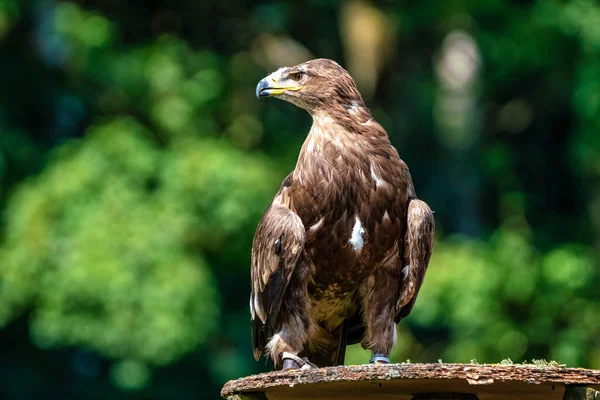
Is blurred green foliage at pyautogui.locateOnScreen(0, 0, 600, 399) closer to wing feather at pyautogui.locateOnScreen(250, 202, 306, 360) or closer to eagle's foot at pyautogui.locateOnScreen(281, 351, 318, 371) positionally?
wing feather at pyautogui.locateOnScreen(250, 202, 306, 360)

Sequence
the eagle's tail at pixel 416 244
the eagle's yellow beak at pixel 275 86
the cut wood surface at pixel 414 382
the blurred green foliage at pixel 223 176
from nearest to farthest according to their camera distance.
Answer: the cut wood surface at pixel 414 382 → the eagle's tail at pixel 416 244 → the eagle's yellow beak at pixel 275 86 → the blurred green foliage at pixel 223 176

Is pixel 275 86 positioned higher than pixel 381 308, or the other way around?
pixel 275 86

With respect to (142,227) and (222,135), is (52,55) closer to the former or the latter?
(222,135)

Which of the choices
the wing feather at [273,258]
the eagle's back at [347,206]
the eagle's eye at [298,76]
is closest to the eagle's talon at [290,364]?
the wing feather at [273,258]

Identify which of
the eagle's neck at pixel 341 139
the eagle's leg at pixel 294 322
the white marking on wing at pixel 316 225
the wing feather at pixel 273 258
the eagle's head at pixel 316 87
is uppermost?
the eagle's head at pixel 316 87

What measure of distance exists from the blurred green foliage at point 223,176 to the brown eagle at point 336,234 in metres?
6.13

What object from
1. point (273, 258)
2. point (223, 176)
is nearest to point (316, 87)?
point (273, 258)

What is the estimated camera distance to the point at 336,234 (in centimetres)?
492

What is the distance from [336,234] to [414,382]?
42.3 inches

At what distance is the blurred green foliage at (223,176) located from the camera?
37.6 ft

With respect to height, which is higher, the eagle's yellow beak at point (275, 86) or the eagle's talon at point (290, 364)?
the eagle's yellow beak at point (275, 86)

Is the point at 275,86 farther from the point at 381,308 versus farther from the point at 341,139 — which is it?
the point at 381,308

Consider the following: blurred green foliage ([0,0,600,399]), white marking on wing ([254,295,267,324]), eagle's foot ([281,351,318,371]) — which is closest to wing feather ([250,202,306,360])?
white marking on wing ([254,295,267,324])

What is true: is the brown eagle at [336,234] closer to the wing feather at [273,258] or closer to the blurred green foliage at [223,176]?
the wing feather at [273,258]
